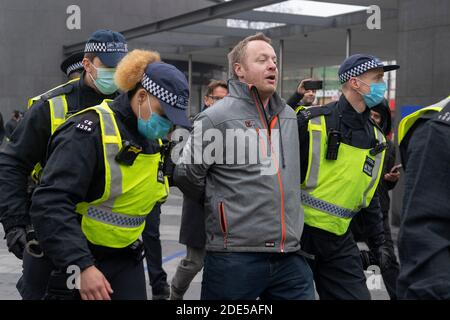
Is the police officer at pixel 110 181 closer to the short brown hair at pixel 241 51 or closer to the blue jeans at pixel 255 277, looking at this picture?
the blue jeans at pixel 255 277

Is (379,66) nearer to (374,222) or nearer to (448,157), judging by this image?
(374,222)

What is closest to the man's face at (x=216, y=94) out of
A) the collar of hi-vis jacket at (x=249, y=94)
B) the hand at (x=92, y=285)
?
the collar of hi-vis jacket at (x=249, y=94)

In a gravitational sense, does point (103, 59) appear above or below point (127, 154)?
above

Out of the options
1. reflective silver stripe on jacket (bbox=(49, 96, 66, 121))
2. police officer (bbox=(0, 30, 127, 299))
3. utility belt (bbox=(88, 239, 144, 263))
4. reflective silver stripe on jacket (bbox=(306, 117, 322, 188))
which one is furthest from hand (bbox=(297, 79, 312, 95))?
utility belt (bbox=(88, 239, 144, 263))

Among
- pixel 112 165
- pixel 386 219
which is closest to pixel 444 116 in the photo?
pixel 112 165

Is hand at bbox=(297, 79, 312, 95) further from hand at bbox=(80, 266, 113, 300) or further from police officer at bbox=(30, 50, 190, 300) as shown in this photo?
hand at bbox=(80, 266, 113, 300)

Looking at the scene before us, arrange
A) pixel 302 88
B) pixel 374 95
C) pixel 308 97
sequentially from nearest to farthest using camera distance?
1. pixel 374 95
2. pixel 302 88
3. pixel 308 97

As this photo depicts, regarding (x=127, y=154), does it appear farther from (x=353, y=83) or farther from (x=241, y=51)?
(x=353, y=83)

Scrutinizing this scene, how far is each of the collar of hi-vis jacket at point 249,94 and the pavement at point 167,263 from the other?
1.93 meters

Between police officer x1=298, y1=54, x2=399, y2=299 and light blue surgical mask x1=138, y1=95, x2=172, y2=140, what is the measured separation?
120 centimetres

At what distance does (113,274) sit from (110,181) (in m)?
0.49

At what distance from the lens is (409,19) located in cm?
1035

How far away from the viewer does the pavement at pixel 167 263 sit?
6570 mm

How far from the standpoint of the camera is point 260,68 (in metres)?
3.73
